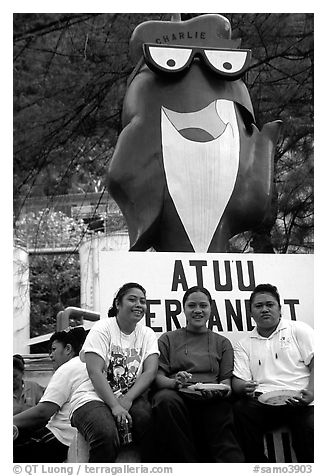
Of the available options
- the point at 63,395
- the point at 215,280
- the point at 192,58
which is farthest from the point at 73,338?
the point at 192,58

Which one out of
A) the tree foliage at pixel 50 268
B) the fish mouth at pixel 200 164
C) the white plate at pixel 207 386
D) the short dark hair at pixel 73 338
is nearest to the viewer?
the white plate at pixel 207 386

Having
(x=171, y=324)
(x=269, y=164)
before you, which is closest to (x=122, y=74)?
(x=269, y=164)

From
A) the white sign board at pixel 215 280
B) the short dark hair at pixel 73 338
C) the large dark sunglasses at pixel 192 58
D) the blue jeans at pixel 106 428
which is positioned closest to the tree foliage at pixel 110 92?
the large dark sunglasses at pixel 192 58

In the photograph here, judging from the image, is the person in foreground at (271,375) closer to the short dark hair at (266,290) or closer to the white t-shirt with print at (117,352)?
the short dark hair at (266,290)

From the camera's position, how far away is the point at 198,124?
13.2ft

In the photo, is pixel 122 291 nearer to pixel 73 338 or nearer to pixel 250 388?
pixel 73 338

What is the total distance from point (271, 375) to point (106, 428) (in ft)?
2.24

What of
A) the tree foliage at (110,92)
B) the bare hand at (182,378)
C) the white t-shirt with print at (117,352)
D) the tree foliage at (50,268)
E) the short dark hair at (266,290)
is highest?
the tree foliage at (110,92)

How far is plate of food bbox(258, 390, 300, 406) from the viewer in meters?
2.91

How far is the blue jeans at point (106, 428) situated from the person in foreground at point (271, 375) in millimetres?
343

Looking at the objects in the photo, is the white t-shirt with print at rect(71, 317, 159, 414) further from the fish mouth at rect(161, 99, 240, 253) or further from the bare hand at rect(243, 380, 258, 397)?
the fish mouth at rect(161, 99, 240, 253)

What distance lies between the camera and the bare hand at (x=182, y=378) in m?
2.92

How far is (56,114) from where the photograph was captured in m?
6.44
